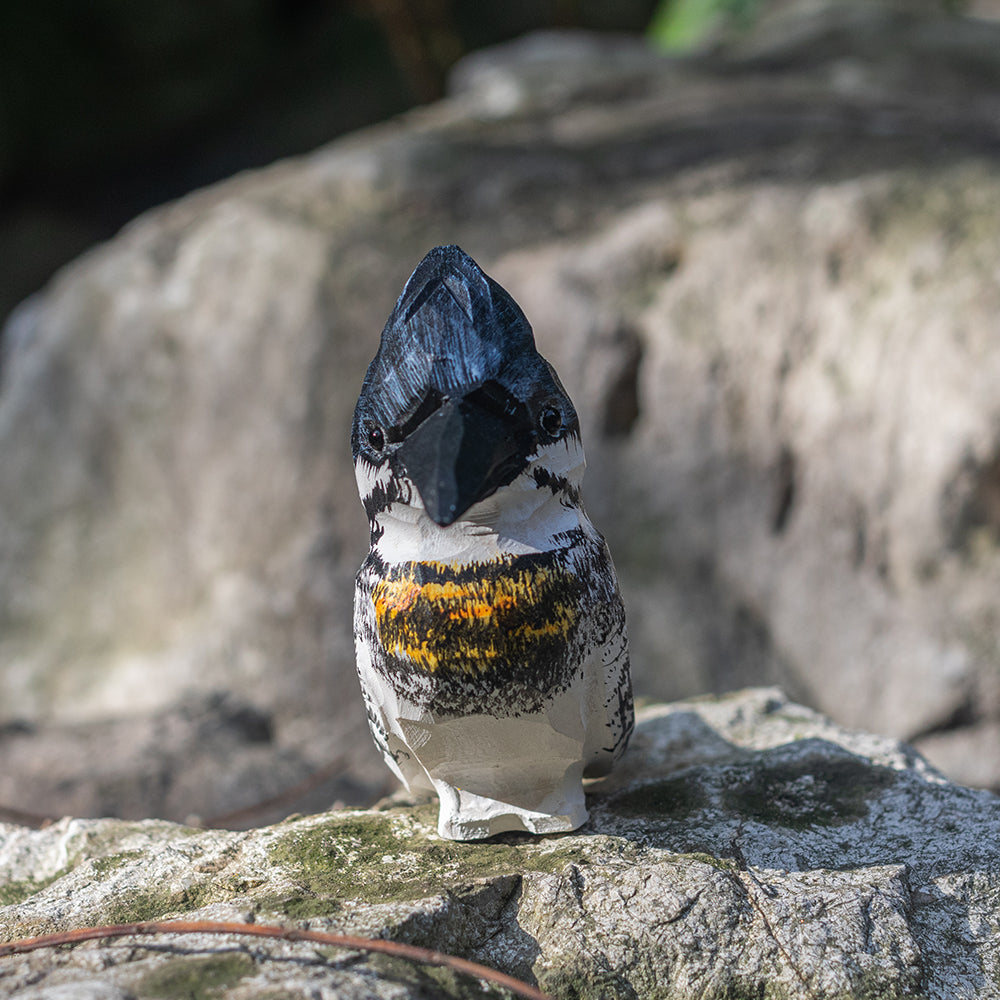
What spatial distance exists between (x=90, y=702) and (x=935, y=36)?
187 inches

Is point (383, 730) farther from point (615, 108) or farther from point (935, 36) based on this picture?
point (935, 36)

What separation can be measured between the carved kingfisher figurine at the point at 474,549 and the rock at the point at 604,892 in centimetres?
20

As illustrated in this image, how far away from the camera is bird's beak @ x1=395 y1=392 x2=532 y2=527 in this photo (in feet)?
4.56

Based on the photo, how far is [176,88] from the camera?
8234 mm

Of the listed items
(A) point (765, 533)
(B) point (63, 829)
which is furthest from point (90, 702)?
(A) point (765, 533)

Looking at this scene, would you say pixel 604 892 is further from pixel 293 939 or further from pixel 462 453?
pixel 462 453

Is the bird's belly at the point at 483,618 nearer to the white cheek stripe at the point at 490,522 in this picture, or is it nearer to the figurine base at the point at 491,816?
the white cheek stripe at the point at 490,522

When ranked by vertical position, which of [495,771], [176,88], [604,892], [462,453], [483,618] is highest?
[176,88]

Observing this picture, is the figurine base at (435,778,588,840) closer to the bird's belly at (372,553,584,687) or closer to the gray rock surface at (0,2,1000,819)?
the bird's belly at (372,553,584,687)

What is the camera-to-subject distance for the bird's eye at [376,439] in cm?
153

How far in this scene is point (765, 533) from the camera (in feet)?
11.5

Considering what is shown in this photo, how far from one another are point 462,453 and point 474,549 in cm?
16

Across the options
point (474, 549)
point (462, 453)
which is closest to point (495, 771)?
point (474, 549)

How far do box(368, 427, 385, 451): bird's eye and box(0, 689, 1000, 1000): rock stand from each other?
64 cm
